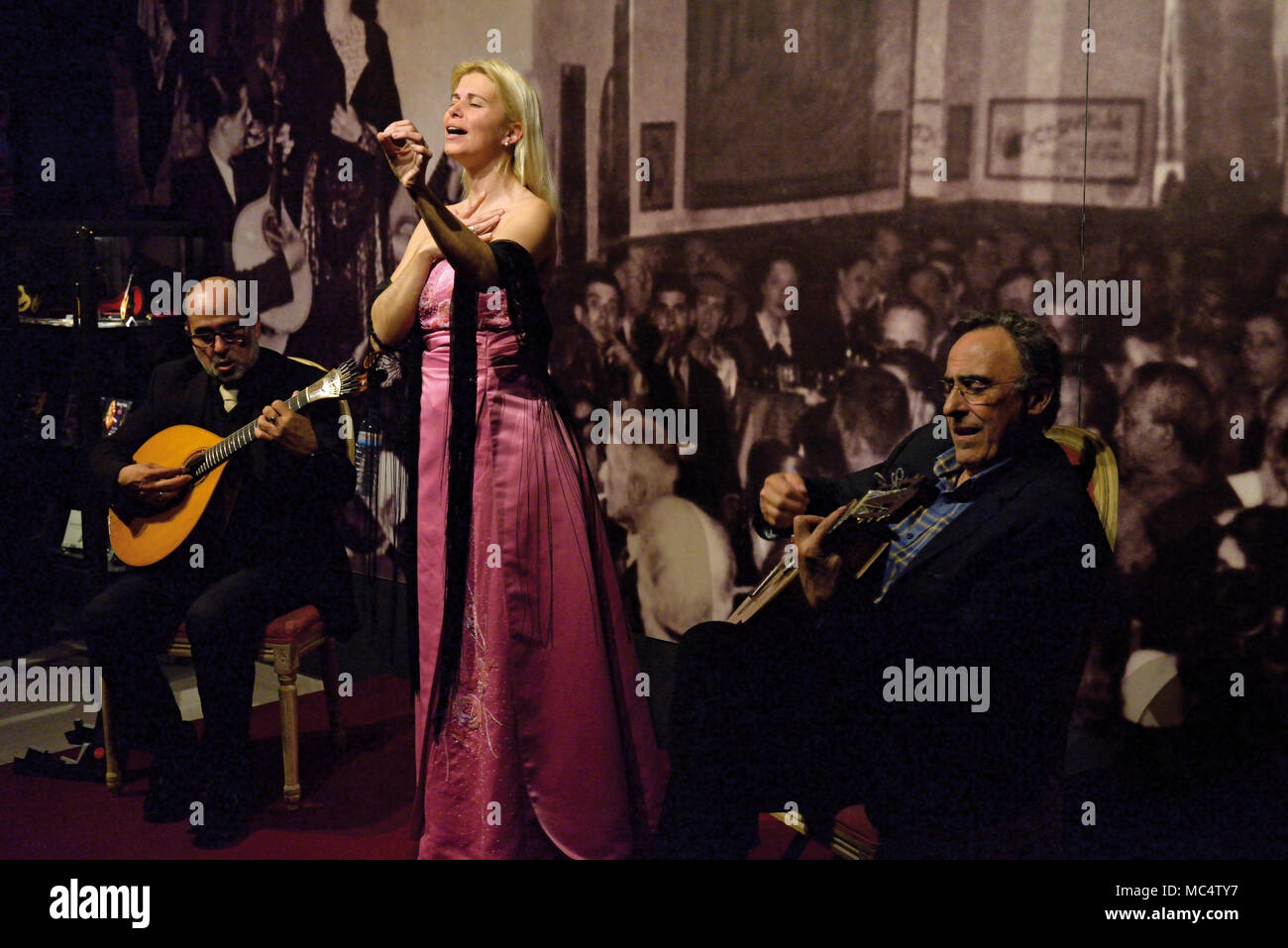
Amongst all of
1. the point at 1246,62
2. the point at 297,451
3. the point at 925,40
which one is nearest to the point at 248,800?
the point at 297,451

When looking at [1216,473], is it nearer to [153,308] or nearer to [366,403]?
[366,403]

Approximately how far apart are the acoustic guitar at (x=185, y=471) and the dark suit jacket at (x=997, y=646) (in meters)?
1.78

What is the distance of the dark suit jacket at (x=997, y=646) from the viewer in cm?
250

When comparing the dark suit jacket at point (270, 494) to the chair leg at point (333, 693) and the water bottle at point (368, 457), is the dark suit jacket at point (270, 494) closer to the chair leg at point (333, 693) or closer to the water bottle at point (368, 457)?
the chair leg at point (333, 693)

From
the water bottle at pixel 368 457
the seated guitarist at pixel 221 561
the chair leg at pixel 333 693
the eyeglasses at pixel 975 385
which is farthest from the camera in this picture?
the water bottle at pixel 368 457

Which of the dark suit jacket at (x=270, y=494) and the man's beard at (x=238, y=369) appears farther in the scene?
the man's beard at (x=238, y=369)

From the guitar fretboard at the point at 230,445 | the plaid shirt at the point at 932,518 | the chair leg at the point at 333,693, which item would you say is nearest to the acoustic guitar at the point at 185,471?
the guitar fretboard at the point at 230,445

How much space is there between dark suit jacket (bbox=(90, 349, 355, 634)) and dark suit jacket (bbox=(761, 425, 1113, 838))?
1.77 meters

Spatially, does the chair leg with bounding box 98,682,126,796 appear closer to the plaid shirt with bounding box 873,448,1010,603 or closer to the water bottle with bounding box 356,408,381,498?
the water bottle with bounding box 356,408,381,498

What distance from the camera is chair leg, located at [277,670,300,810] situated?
3590mm

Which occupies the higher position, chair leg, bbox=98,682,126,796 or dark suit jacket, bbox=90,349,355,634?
dark suit jacket, bbox=90,349,355,634

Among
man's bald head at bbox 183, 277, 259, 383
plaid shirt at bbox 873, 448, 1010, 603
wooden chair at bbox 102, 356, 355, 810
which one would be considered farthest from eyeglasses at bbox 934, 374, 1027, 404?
man's bald head at bbox 183, 277, 259, 383
